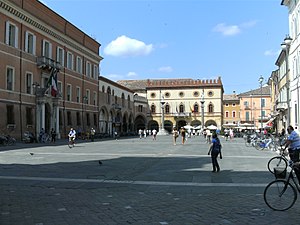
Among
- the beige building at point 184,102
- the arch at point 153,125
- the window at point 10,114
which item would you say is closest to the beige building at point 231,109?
the beige building at point 184,102

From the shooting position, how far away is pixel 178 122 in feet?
326

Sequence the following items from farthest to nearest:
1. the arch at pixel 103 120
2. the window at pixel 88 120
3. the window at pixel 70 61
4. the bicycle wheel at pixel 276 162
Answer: the arch at pixel 103 120
the window at pixel 88 120
the window at pixel 70 61
the bicycle wheel at pixel 276 162

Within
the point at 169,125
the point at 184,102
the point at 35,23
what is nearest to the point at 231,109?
the point at 184,102

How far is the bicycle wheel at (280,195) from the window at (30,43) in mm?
38272

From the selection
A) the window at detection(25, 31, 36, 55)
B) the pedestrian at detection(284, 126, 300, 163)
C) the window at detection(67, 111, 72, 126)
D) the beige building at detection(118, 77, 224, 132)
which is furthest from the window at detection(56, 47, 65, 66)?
the beige building at detection(118, 77, 224, 132)

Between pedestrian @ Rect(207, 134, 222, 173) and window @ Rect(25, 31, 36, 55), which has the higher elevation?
window @ Rect(25, 31, 36, 55)

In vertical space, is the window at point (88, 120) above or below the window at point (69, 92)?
below

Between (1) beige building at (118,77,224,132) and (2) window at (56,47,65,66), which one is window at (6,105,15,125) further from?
(1) beige building at (118,77,224,132)

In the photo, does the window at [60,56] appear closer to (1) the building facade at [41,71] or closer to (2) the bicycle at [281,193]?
(1) the building facade at [41,71]

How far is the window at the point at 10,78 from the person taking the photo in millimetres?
37916

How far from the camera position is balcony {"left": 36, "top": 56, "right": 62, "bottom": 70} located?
43475mm

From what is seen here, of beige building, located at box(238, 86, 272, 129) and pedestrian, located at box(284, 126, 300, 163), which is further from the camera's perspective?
beige building, located at box(238, 86, 272, 129)

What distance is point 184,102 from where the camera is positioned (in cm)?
9888

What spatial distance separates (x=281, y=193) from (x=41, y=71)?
133 ft
